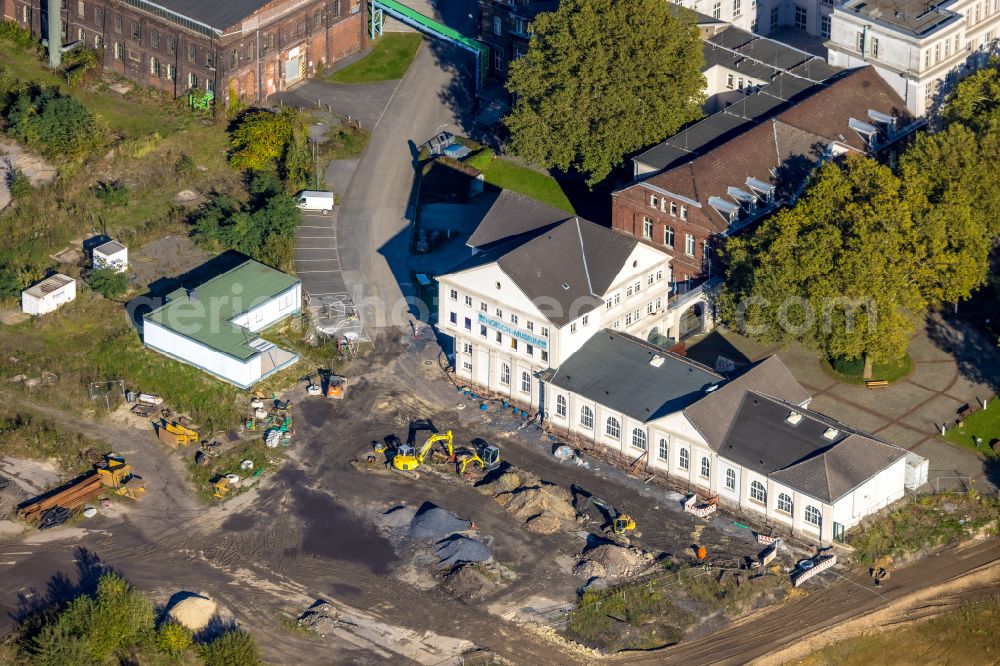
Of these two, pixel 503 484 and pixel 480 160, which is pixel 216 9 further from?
pixel 503 484

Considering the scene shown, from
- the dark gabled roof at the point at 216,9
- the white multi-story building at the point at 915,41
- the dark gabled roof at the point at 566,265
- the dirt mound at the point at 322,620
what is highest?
the white multi-story building at the point at 915,41

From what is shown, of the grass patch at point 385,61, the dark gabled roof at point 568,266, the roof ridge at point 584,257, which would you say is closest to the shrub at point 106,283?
the dark gabled roof at point 568,266

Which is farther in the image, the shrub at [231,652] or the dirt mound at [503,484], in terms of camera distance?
the dirt mound at [503,484]

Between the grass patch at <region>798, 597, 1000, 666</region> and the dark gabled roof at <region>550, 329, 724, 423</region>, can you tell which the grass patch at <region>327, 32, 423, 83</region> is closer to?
the dark gabled roof at <region>550, 329, 724, 423</region>

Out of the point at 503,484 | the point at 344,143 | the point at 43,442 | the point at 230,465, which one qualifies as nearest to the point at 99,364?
the point at 43,442

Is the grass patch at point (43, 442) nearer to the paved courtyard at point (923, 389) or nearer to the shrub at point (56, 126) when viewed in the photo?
the shrub at point (56, 126)

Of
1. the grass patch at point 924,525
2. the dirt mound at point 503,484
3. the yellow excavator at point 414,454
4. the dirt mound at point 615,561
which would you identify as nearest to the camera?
the dirt mound at point 615,561
